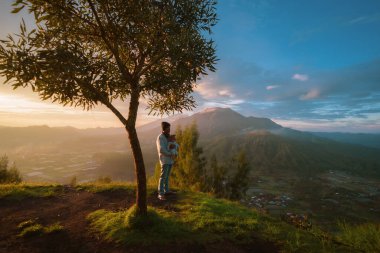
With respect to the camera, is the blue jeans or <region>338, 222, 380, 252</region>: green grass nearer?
<region>338, 222, 380, 252</region>: green grass

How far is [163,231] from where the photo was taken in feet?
31.0

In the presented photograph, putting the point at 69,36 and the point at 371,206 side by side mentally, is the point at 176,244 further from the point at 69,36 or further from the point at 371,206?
the point at 371,206

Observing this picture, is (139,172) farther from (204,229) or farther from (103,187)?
(103,187)

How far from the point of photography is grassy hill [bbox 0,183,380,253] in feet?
27.6

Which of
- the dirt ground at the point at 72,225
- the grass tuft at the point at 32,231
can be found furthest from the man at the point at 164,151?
the grass tuft at the point at 32,231

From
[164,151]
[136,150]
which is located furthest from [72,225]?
[164,151]

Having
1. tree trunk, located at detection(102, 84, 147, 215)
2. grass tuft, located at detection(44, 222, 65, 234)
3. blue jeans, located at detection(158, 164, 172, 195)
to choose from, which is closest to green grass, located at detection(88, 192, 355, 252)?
tree trunk, located at detection(102, 84, 147, 215)

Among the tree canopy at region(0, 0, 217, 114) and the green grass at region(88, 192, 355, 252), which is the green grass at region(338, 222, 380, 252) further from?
the tree canopy at region(0, 0, 217, 114)

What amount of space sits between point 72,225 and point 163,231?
4265mm

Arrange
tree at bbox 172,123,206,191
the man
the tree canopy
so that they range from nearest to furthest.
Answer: the tree canopy
the man
tree at bbox 172,123,206,191

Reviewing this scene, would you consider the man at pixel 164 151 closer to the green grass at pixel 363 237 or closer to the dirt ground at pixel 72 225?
the dirt ground at pixel 72 225

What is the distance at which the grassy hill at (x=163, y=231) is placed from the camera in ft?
27.6

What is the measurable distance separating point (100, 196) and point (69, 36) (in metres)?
9.88

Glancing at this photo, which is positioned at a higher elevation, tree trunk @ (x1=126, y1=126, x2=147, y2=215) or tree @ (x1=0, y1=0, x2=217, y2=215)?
tree @ (x1=0, y1=0, x2=217, y2=215)
